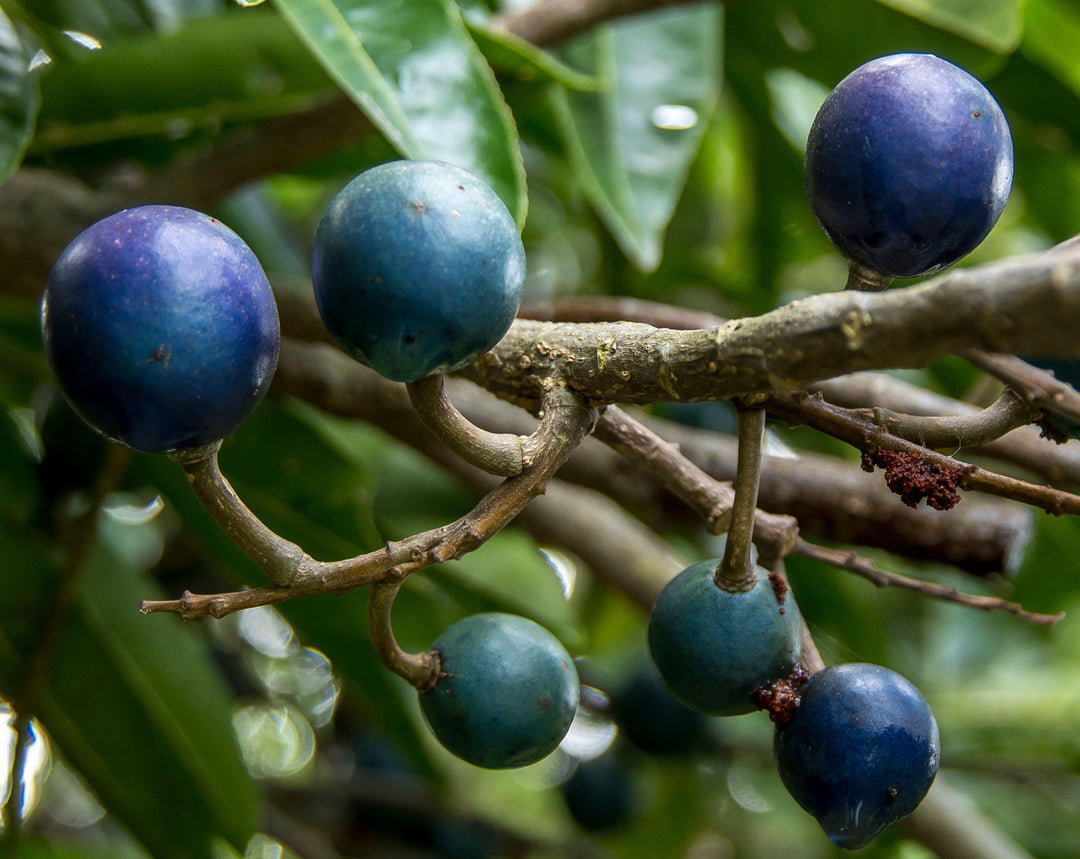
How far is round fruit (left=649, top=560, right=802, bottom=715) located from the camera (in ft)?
2.64

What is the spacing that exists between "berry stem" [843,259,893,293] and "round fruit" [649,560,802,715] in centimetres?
24

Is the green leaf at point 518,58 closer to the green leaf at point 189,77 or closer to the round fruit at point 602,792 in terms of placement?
the green leaf at point 189,77

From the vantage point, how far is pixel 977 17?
159 cm

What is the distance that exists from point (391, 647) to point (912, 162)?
52 centimetres

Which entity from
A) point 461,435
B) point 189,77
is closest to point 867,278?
point 461,435

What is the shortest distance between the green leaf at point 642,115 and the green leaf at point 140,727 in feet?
3.30

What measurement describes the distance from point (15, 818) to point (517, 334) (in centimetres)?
111

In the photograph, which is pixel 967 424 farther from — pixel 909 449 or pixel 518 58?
pixel 518 58

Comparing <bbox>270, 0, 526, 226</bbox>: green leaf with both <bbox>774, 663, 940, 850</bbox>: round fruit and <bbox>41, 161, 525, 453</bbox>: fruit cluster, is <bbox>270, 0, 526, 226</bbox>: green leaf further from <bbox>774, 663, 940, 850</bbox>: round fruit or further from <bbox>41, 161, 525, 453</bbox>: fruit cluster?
<bbox>774, 663, 940, 850</bbox>: round fruit

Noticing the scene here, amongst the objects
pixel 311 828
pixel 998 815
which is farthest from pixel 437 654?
pixel 998 815

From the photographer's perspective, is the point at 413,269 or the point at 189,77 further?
the point at 189,77

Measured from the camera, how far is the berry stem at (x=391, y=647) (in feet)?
2.37

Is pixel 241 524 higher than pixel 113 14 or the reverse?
higher

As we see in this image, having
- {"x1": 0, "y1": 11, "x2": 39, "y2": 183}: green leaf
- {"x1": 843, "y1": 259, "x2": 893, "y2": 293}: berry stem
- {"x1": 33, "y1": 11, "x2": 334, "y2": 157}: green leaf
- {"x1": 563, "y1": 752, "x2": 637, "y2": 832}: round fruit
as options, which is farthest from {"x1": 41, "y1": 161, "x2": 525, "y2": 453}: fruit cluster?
{"x1": 563, "y1": 752, "x2": 637, "y2": 832}: round fruit
